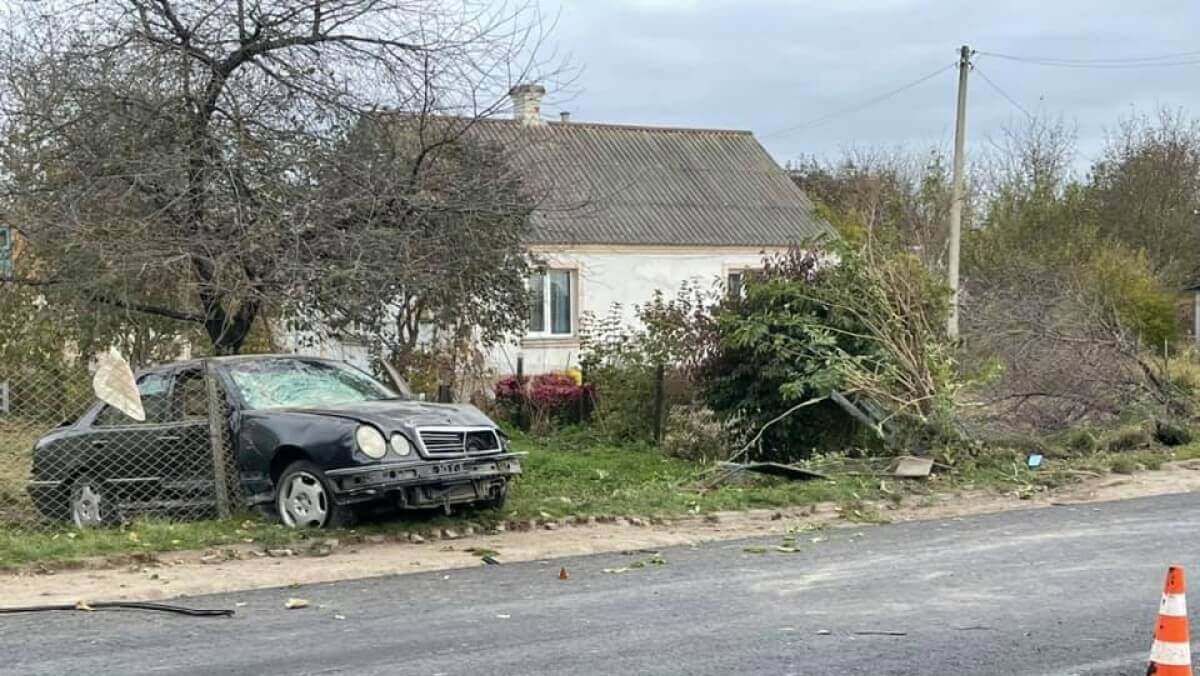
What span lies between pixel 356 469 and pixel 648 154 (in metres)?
22.8

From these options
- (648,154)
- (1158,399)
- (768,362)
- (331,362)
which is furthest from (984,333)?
(648,154)

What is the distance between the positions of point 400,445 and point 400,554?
808mm

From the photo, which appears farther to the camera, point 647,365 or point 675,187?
point 675,187

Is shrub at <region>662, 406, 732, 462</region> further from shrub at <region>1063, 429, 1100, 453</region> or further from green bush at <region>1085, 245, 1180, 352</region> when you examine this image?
green bush at <region>1085, 245, 1180, 352</region>

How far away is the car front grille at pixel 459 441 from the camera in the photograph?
9016mm

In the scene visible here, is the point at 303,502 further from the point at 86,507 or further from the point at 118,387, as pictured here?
the point at 86,507

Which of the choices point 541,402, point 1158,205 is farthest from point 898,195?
point 541,402

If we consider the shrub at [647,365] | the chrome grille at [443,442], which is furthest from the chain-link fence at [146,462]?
the shrub at [647,365]

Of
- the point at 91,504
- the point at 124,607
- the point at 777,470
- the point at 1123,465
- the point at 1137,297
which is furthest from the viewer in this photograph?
the point at 1137,297

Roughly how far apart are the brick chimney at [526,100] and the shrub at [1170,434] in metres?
8.79

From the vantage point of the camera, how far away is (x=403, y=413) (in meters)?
9.27

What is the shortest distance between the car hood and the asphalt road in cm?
142

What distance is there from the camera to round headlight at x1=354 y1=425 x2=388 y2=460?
28.5 feet

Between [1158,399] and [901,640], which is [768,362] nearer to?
[1158,399]
